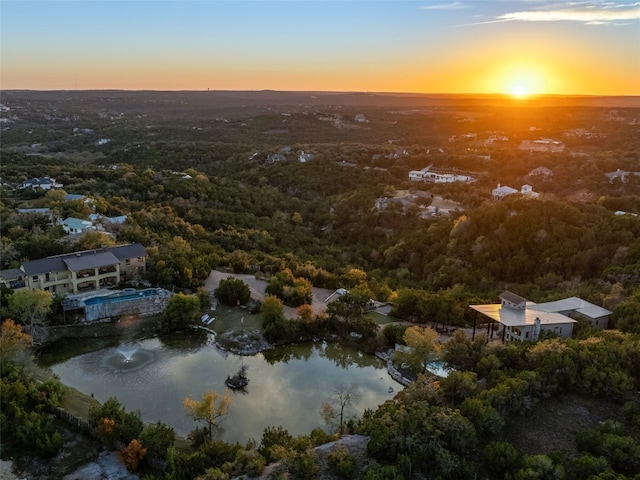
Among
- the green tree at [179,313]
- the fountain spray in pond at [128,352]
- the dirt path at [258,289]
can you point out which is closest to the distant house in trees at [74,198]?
the dirt path at [258,289]

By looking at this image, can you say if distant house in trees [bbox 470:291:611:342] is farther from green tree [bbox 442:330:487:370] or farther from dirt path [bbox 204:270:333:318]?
dirt path [bbox 204:270:333:318]

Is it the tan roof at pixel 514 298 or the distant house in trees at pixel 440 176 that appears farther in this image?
the distant house in trees at pixel 440 176

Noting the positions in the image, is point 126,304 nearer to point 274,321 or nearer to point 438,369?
point 274,321

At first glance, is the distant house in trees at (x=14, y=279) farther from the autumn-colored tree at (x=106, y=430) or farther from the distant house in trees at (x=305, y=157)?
the distant house in trees at (x=305, y=157)

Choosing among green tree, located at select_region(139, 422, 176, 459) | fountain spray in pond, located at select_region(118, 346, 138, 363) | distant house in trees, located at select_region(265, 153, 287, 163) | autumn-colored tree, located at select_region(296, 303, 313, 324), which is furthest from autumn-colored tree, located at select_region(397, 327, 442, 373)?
distant house in trees, located at select_region(265, 153, 287, 163)

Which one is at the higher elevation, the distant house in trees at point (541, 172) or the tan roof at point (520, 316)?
the distant house in trees at point (541, 172)

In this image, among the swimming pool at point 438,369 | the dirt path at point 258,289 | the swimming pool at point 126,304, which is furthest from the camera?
the dirt path at point 258,289

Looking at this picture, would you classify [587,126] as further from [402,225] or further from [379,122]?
[402,225]

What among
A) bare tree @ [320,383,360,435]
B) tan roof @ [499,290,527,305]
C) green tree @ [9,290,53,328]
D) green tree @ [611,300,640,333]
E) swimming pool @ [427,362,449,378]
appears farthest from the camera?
green tree @ [9,290,53,328]
